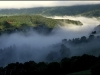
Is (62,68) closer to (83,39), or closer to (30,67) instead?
(30,67)

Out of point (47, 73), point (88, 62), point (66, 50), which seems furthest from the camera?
point (66, 50)

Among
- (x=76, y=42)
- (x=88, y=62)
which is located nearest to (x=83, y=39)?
(x=76, y=42)

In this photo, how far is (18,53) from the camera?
507ft

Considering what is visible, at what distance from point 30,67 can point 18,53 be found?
89.3 m

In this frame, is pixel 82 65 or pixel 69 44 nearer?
pixel 82 65

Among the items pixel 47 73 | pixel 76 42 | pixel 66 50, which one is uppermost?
pixel 76 42

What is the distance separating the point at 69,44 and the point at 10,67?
87.8 metres

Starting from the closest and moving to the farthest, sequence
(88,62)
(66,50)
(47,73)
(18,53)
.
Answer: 1. (47,73)
2. (88,62)
3. (66,50)
4. (18,53)

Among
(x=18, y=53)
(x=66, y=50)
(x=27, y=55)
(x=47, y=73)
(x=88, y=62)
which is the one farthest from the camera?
(x=18, y=53)

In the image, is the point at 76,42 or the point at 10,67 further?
the point at 76,42

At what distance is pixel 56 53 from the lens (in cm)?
13350

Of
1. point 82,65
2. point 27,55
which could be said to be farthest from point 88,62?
point 27,55

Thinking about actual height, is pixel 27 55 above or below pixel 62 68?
above

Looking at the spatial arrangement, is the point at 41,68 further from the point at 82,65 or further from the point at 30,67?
the point at 82,65
